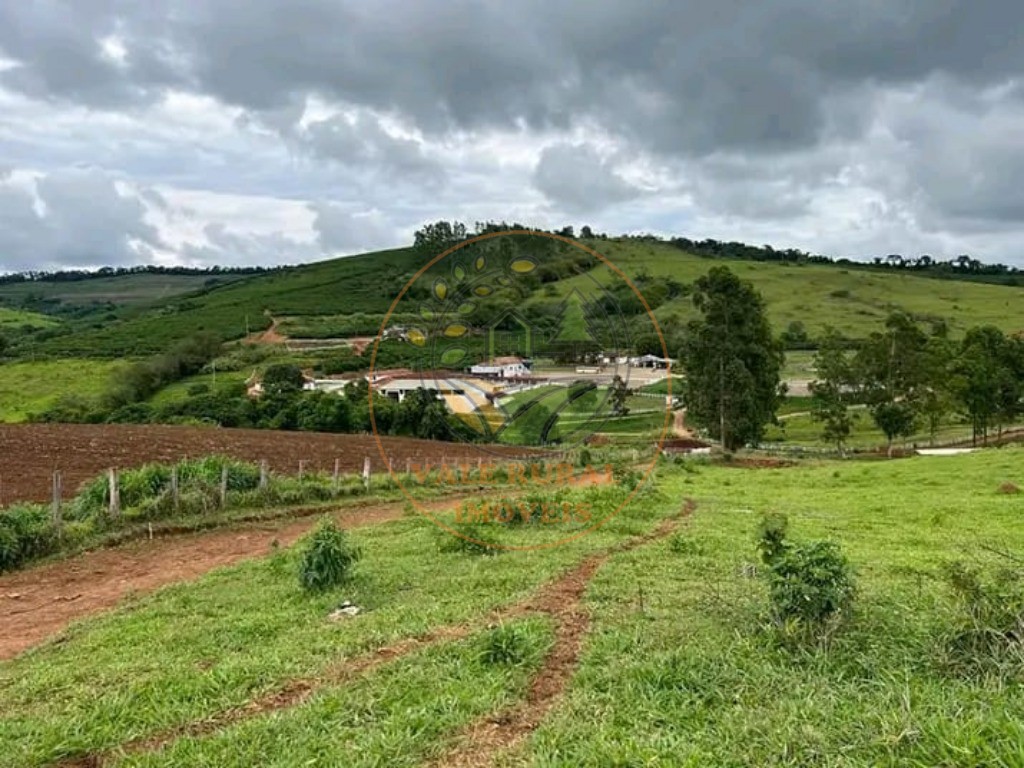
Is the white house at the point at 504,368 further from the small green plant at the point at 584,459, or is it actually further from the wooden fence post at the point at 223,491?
the small green plant at the point at 584,459

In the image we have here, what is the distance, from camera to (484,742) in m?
4.35

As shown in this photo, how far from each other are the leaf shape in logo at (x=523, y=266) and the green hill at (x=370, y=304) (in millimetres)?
48708

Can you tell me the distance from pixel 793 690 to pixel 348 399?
1579 inches

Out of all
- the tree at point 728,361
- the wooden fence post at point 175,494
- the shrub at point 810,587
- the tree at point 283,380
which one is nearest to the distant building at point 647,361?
the shrub at point 810,587

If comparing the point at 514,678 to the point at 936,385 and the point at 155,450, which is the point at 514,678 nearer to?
the point at 155,450

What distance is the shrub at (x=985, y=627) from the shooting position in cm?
459

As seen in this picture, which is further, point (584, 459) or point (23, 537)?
point (584, 459)

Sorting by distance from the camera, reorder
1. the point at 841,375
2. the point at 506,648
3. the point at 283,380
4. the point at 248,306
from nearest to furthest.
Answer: the point at 506,648, the point at 841,375, the point at 283,380, the point at 248,306

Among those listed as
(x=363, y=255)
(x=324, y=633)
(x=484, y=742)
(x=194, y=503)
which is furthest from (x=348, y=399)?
(x=363, y=255)

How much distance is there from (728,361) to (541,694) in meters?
29.3

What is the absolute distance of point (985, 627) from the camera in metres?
4.79

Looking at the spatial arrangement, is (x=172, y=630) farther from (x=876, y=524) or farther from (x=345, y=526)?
(x=876, y=524)

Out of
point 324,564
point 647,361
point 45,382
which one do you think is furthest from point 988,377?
point 45,382

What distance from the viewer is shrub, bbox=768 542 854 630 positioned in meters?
5.50
